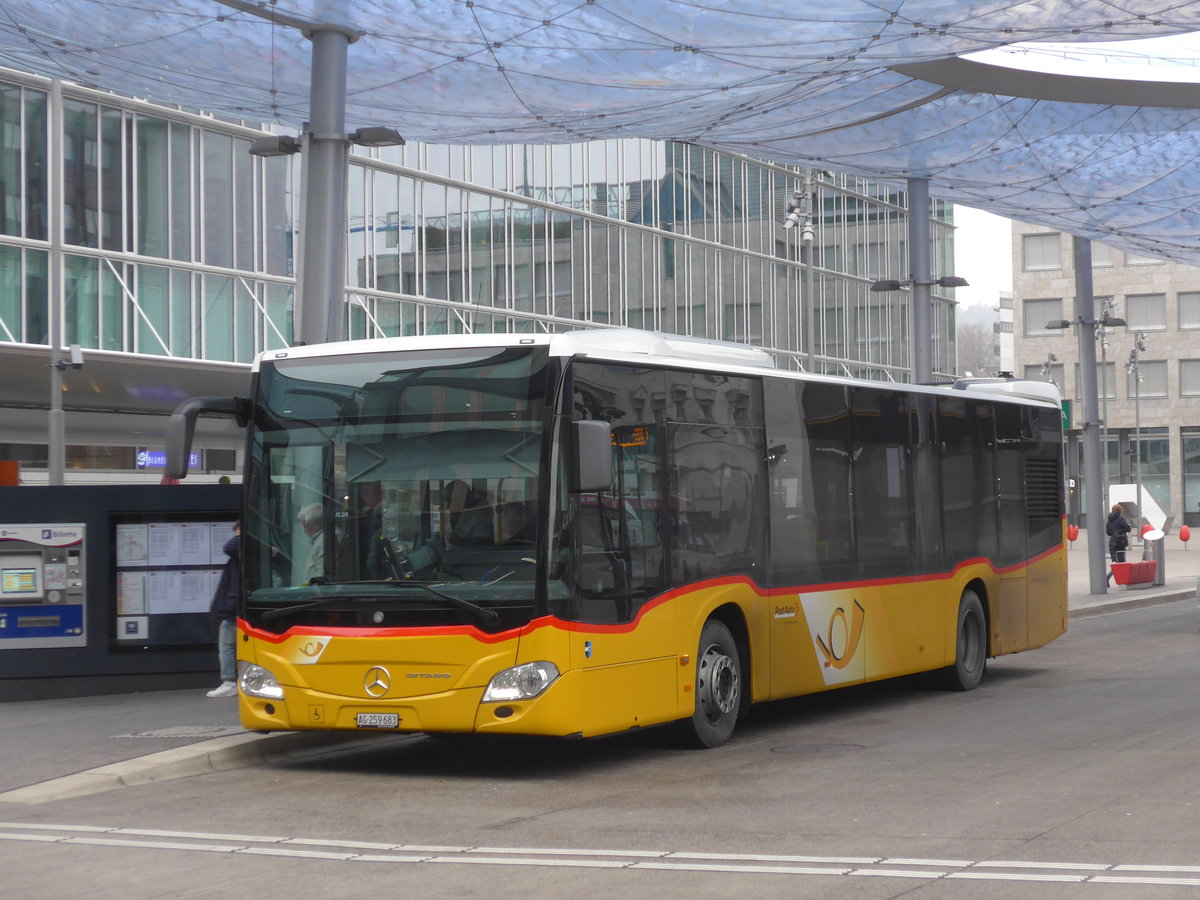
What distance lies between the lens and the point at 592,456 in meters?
10.6

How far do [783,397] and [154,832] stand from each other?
6.50 m

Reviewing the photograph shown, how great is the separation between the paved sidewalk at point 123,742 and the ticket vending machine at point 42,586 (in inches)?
24.7

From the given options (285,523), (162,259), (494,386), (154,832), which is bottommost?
(154,832)

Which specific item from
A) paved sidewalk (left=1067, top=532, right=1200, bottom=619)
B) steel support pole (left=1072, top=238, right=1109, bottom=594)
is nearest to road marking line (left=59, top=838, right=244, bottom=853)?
paved sidewalk (left=1067, top=532, right=1200, bottom=619)

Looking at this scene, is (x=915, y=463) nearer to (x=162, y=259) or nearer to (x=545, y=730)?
(x=545, y=730)

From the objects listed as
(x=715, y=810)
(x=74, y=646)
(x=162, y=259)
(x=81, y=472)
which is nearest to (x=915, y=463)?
(x=715, y=810)

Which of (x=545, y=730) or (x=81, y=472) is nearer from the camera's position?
(x=545, y=730)

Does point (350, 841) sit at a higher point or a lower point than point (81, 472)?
lower

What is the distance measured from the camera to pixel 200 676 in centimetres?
1616

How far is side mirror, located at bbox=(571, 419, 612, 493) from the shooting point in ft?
34.5

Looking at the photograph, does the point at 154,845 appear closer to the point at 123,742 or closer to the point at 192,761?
the point at 192,761

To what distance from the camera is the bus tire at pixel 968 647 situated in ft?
53.5

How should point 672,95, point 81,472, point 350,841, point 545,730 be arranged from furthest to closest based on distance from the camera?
point 81,472
point 672,95
point 545,730
point 350,841

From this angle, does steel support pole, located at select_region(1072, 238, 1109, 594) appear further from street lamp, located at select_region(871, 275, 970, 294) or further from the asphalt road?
the asphalt road
